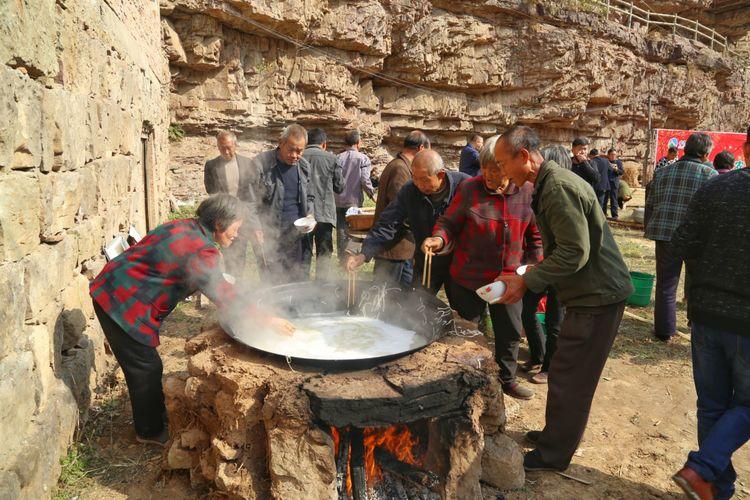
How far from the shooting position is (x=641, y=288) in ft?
19.6

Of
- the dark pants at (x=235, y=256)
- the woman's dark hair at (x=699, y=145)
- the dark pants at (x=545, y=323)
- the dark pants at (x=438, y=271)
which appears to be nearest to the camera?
the dark pants at (x=438, y=271)

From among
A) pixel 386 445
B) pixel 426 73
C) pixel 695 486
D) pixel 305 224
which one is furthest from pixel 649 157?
pixel 386 445

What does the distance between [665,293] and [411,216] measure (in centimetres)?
300

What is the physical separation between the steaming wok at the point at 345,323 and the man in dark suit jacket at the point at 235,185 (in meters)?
1.69

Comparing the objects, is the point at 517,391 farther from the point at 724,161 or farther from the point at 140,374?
the point at 724,161

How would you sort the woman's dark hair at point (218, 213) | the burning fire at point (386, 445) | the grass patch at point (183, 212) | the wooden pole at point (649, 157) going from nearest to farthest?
the burning fire at point (386, 445) → the woman's dark hair at point (218, 213) → the grass patch at point (183, 212) → the wooden pole at point (649, 157)

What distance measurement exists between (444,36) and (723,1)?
63.5 feet

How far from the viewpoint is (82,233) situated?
335cm

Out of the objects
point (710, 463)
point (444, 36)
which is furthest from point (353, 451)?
point (444, 36)

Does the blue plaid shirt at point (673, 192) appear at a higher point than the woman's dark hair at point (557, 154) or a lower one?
lower

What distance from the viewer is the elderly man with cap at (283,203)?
4966 mm

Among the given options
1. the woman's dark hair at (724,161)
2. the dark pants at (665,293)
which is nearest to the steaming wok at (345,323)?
the dark pants at (665,293)

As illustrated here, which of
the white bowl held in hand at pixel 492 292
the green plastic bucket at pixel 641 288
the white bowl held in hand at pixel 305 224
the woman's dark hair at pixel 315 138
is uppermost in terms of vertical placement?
the woman's dark hair at pixel 315 138

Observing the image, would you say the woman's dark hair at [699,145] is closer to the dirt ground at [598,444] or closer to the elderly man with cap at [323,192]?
the dirt ground at [598,444]
